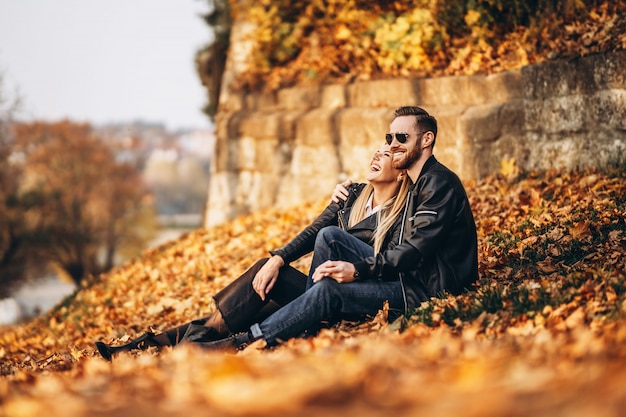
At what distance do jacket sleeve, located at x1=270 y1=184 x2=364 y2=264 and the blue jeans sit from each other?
0.50 meters

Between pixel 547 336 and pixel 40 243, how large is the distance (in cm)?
3123

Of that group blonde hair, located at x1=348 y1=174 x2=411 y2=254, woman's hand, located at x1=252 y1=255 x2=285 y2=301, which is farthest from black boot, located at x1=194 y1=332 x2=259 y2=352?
blonde hair, located at x1=348 y1=174 x2=411 y2=254

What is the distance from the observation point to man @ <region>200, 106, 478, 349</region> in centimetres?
496

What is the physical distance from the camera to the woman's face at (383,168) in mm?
5500

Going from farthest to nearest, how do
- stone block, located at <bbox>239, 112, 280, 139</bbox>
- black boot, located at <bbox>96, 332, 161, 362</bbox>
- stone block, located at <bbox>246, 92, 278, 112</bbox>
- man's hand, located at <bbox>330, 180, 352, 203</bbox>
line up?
stone block, located at <bbox>246, 92, 278, 112</bbox> < stone block, located at <bbox>239, 112, 280, 139</bbox> < man's hand, located at <bbox>330, 180, 352, 203</bbox> < black boot, located at <bbox>96, 332, 161, 362</bbox>

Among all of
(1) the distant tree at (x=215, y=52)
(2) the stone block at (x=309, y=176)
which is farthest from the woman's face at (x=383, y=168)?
(1) the distant tree at (x=215, y=52)

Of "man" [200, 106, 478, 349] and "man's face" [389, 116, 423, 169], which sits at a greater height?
"man's face" [389, 116, 423, 169]

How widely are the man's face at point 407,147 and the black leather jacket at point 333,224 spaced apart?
450 millimetres

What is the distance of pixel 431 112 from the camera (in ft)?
32.7

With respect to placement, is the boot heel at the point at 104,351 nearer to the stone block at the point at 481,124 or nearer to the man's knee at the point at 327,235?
A: the man's knee at the point at 327,235

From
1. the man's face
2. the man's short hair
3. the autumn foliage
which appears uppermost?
the autumn foliage

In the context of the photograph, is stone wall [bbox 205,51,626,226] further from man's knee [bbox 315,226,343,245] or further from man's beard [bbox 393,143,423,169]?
man's knee [bbox 315,226,343,245]

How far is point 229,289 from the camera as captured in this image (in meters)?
5.46

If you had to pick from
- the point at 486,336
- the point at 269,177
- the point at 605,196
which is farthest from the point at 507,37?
the point at 486,336
